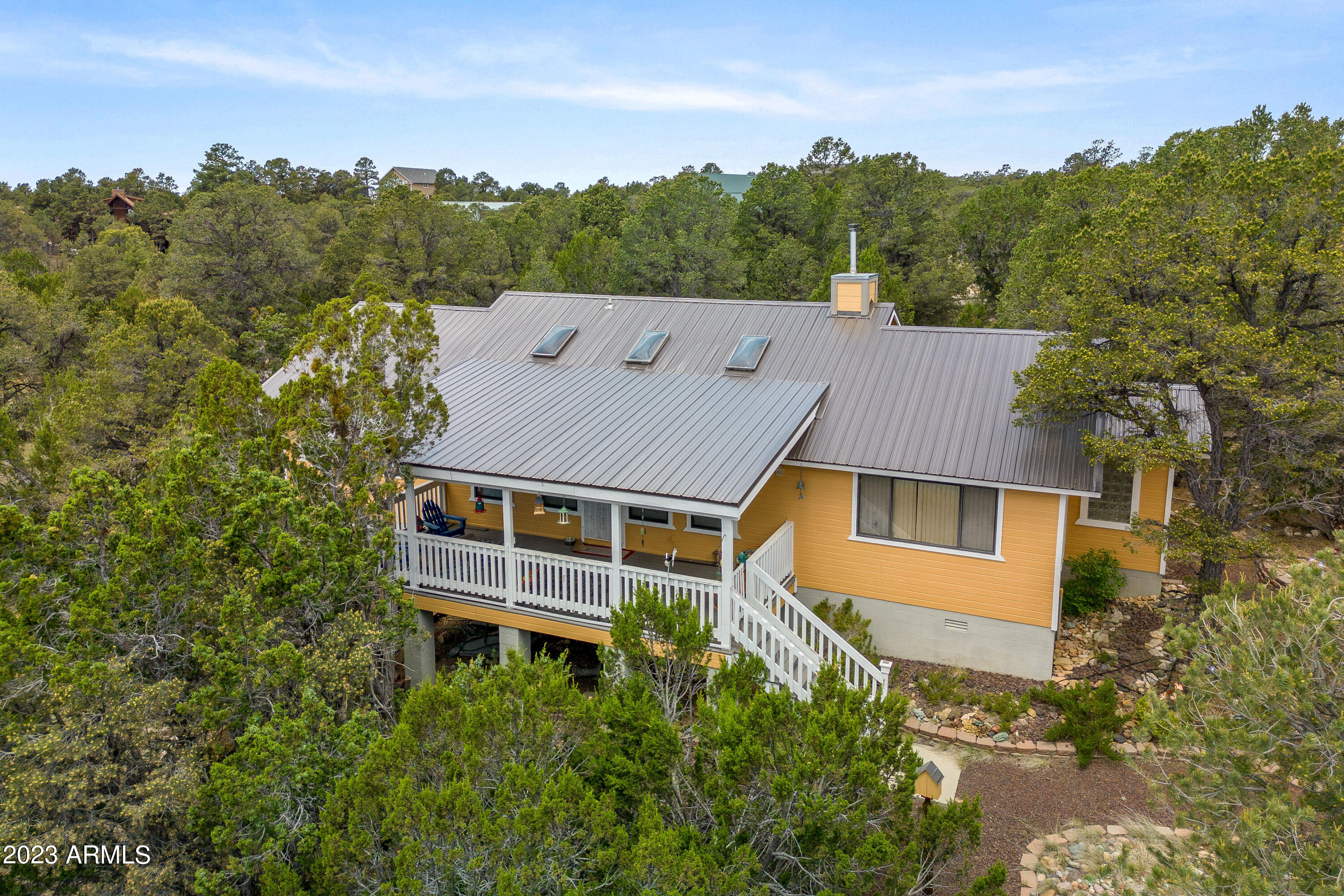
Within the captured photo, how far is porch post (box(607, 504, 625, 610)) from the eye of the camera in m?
11.2

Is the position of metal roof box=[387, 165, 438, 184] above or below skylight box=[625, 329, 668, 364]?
above

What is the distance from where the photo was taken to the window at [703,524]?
13.6m

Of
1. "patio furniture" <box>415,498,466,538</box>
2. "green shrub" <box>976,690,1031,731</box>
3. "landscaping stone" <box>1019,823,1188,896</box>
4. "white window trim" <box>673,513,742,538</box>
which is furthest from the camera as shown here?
"patio furniture" <box>415,498,466,538</box>

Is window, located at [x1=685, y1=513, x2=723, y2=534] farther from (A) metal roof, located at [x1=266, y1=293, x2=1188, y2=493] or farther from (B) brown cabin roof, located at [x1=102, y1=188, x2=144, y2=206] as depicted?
(B) brown cabin roof, located at [x1=102, y1=188, x2=144, y2=206]

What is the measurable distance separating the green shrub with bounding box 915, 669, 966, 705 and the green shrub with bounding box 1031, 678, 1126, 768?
4.03ft

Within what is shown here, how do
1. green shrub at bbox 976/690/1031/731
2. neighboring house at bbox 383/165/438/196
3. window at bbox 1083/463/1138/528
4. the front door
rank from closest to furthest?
green shrub at bbox 976/690/1031/731, the front door, window at bbox 1083/463/1138/528, neighboring house at bbox 383/165/438/196

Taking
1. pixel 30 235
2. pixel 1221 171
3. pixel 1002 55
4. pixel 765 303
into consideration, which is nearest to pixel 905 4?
pixel 1002 55

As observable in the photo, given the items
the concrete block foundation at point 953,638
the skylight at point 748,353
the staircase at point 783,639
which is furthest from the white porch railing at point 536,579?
the skylight at point 748,353

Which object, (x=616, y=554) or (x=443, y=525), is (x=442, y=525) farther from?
(x=616, y=554)

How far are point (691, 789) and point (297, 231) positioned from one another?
1629 inches

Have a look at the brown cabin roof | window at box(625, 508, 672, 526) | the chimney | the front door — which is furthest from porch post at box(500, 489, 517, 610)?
the brown cabin roof

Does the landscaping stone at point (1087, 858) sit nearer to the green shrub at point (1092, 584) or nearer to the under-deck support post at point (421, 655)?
the green shrub at point (1092, 584)

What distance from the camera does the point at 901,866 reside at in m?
6.44

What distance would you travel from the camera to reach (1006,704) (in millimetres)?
11688
